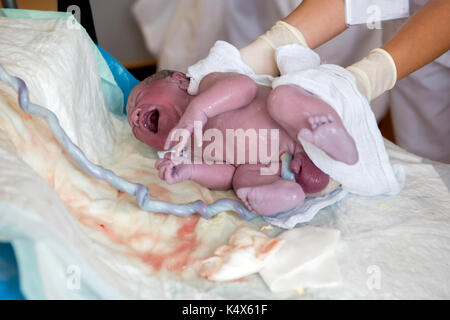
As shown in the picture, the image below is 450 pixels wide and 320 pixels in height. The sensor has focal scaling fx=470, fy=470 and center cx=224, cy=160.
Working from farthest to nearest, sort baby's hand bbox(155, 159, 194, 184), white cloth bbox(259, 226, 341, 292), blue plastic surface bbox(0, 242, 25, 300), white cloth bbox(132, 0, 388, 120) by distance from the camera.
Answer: white cloth bbox(132, 0, 388, 120) → baby's hand bbox(155, 159, 194, 184) → white cloth bbox(259, 226, 341, 292) → blue plastic surface bbox(0, 242, 25, 300)

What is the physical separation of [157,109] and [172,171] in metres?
0.25

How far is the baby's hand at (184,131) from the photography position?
972 millimetres

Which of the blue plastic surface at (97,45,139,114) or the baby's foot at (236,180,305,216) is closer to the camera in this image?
the baby's foot at (236,180,305,216)

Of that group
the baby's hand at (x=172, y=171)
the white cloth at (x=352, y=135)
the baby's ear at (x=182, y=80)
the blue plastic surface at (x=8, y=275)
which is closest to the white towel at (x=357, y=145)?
the white cloth at (x=352, y=135)

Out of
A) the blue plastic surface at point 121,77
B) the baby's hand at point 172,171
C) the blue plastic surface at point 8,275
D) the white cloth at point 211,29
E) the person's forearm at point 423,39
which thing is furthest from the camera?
the white cloth at point 211,29

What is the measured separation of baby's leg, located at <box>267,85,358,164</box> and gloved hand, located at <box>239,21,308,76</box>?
32 centimetres

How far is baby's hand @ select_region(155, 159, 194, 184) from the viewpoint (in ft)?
3.27

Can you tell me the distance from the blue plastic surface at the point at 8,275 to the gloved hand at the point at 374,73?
0.78 m

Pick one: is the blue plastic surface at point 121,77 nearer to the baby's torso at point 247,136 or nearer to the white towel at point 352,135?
the baby's torso at point 247,136

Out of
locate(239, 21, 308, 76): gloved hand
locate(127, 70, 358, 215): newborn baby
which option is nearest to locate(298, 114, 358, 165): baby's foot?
locate(127, 70, 358, 215): newborn baby

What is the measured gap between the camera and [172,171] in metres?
1.02

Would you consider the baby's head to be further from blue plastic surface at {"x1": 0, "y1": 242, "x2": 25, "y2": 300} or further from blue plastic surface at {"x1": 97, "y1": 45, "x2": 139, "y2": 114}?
blue plastic surface at {"x1": 0, "y1": 242, "x2": 25, "y2": 300}
